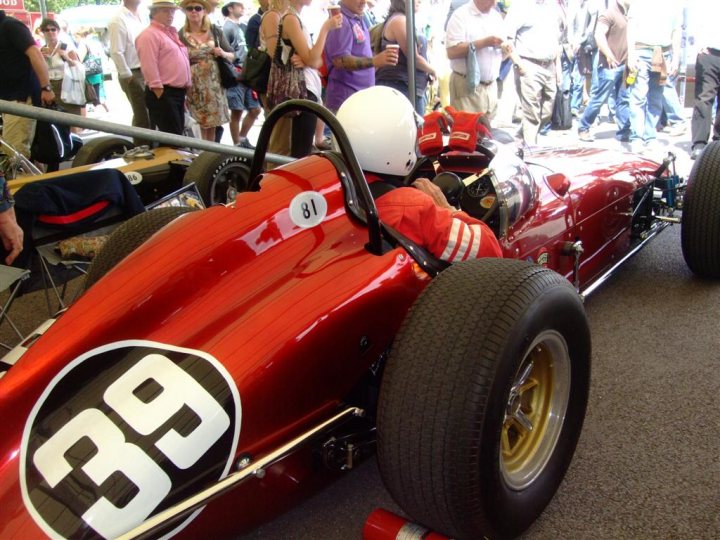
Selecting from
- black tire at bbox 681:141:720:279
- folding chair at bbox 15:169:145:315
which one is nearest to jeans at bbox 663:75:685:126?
black tire at bbox 681:141:720:279

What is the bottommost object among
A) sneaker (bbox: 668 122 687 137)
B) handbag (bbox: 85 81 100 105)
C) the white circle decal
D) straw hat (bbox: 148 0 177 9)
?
sneaker (bbox: 668 122 687 137)

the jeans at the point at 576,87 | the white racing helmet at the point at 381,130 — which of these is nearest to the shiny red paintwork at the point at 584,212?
the white racing helmet at the point at 381,130

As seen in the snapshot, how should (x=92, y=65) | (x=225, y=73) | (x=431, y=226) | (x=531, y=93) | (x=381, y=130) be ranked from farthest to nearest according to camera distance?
(x=92, y=65)
(x=531, y=93)
(x=225, y=73)
(x=381, y=130)
(x=431, y=226)

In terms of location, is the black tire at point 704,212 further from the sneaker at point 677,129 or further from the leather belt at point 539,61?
the sneaker at point 677,129

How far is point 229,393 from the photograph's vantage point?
5.30 feet

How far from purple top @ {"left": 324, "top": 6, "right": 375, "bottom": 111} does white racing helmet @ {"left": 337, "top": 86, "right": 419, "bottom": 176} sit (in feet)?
9.31

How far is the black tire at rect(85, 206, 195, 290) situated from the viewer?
2.30 metres

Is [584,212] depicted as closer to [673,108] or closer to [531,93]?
[531,93]

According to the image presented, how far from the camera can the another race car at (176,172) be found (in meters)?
4.86

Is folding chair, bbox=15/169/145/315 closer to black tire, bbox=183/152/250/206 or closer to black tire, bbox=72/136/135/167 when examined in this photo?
black tire, bbox=183/152/250/206

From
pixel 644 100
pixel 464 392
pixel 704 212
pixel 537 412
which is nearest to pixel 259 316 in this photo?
pixel 464 392

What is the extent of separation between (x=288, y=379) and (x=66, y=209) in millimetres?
2361

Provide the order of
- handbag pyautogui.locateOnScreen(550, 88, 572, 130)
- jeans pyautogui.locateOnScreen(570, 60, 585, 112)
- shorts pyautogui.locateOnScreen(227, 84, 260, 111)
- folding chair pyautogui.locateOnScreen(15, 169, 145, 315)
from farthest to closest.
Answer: jeans pyautogui.locateOnScreen(570, 60, 585, 112)
handbag pyautogui.locateOnScreen(550, 88, 572, 130)
shorts pyautogui.locateOnScreen(227, 84, 260, 111)
folding chair pyautogui.locateOnScreen(15, 169, 145, 315)

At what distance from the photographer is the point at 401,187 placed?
2.32 meters
